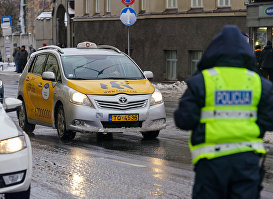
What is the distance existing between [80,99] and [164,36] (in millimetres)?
21498

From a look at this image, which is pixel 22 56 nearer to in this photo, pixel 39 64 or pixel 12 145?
pixel 39 64

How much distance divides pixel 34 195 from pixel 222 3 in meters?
23.6

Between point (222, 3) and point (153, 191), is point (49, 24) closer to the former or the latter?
point (222, 3)

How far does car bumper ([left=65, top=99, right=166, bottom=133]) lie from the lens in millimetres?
12469

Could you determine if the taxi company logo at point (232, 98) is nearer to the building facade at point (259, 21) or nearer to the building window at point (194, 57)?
the building facade at point (259, 21)

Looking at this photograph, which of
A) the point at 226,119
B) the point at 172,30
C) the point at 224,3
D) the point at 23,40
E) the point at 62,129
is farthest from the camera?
the point at 23,40

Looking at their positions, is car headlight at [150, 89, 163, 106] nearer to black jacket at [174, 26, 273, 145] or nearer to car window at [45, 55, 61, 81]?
car window at [45, 55, 61, 81]

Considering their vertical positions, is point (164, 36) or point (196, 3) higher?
point (196, 3)

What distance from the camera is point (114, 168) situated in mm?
9906

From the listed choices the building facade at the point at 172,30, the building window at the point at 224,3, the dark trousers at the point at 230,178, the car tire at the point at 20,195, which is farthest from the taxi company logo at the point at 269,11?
the dark trousers at the point at 230,178

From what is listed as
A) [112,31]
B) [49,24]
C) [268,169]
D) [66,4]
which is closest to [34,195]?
[268,169]

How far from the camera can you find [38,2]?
108 meters

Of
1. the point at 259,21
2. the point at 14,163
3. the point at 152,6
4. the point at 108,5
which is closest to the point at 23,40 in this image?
the point at 108,5

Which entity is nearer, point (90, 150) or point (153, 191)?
point (153, 191)
